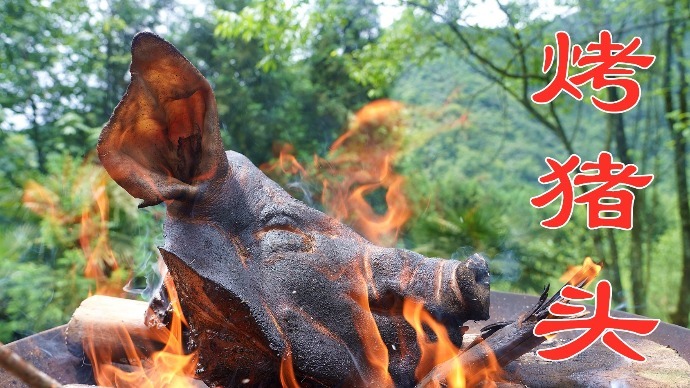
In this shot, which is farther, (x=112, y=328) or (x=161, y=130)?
(x=112, y=328)

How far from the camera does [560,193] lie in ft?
10.2

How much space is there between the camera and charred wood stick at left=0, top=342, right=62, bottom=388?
91 cm

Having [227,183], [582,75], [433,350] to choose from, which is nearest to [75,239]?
[227,183]

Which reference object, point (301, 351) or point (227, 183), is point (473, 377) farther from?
point (227, 183)

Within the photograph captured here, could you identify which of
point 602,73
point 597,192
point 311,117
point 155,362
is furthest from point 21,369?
point 311,117

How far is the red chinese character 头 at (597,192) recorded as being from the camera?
2.96 metres

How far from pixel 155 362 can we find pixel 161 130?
108 centimetres

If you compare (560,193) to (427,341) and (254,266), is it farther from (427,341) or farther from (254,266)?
(254,266)

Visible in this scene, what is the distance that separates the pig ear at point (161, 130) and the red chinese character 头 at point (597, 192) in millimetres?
1829

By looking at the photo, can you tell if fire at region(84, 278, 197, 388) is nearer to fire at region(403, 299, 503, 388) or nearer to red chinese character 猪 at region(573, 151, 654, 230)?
fire at region(403, 299, 503, 388)

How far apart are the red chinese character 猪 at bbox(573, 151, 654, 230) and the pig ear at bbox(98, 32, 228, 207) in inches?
83.9

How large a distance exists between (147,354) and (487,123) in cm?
1175

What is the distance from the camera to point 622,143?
27.5 feet

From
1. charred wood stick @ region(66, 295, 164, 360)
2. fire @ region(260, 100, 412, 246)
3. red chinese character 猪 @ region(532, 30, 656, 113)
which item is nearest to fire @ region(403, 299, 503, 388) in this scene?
charred wood stick @ region(66, 295, 164, 360)
